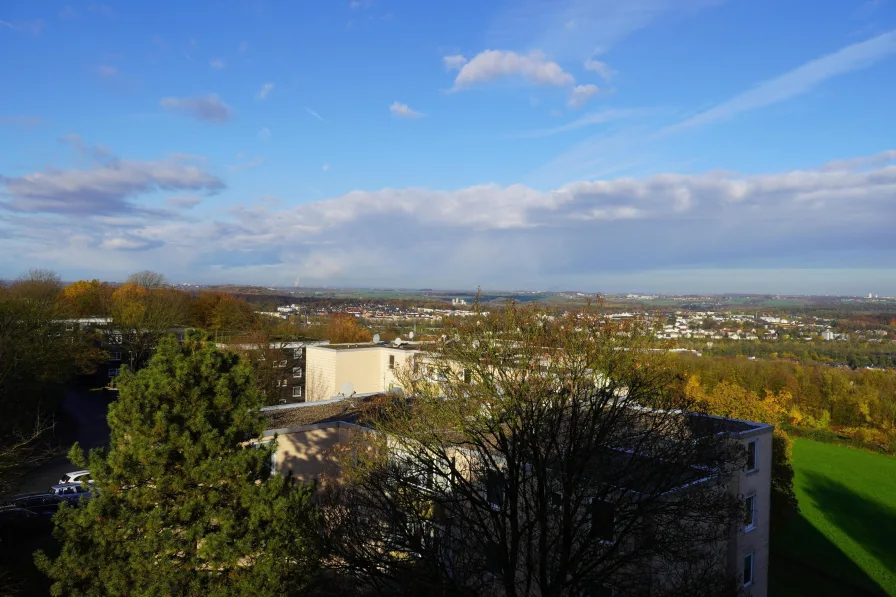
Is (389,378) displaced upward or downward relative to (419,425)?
downward

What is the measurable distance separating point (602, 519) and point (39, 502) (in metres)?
18.8

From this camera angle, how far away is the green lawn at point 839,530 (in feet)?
68.3

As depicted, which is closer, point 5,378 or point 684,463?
point 684,463

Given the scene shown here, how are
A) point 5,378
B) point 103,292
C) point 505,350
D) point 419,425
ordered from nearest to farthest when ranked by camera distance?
point 419,425
point 505,350
point 5,378
point 103,292

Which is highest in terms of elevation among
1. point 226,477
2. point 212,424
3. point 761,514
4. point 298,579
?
point 212,424

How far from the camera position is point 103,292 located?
61844 mm

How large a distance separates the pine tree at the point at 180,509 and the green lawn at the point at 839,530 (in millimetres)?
17711

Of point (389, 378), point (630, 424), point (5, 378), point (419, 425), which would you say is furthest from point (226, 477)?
point (389, 378)

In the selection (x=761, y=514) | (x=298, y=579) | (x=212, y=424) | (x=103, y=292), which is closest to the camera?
(x=298, y=579)

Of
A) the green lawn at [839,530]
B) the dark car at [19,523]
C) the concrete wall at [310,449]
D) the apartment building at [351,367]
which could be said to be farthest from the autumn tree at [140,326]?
the green lawn at [839,530]

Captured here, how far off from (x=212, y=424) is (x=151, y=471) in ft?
3.66

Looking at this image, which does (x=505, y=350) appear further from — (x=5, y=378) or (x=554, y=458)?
(x=5, y=378)

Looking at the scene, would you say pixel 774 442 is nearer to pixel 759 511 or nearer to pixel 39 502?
pixel 759 511

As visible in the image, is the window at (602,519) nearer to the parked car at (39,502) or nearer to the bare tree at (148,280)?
the parked car at (39,502)
